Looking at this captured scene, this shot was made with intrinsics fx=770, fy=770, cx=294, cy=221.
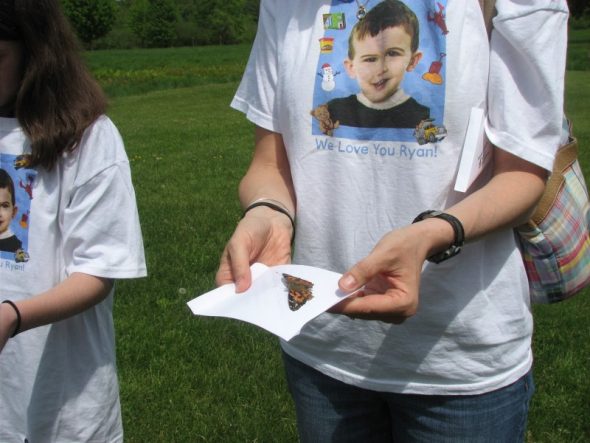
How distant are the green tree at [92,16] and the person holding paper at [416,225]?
5440 cm

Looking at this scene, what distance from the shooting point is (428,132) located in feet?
4.62

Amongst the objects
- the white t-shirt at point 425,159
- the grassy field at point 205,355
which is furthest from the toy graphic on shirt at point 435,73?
the grassy field at point 205,355

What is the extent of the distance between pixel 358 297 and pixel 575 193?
0.55 m

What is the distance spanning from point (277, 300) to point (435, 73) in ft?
1.64

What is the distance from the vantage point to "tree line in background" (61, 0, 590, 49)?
55662 millimetres

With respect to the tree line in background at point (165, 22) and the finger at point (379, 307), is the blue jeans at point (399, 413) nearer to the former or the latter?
the finger at point (379, 307)

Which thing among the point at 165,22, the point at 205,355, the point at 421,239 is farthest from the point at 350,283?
the point at 165,22

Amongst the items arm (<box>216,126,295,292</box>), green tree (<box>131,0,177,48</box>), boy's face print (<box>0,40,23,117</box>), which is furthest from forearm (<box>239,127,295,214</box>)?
green tree (<box>131,0,177,48</box>)

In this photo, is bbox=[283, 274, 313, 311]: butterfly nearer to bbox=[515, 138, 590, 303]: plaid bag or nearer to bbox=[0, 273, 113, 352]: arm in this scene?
bbox=[515, 138, 590, 303]: plaid bag

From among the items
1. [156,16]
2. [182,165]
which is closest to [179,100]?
[182,165]

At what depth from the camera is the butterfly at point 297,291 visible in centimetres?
134

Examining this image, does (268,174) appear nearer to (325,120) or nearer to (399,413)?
(325,120)

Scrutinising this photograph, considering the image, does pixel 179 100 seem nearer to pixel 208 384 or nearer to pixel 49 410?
pixel 208 384

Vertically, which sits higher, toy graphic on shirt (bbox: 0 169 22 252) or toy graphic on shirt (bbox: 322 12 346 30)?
toy graphic on shirt (bbox: 322 12 346 30)
